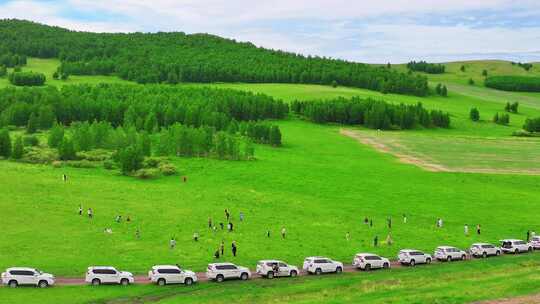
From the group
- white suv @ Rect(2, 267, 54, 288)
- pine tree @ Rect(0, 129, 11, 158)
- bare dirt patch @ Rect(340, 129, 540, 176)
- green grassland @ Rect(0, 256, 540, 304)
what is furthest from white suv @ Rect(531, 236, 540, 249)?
pine tree @ Rect(0, 129, 11, 158)

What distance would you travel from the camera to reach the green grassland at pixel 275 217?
46000 mm

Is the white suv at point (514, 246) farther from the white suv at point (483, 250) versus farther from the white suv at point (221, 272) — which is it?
the white suv at point (221, 272)

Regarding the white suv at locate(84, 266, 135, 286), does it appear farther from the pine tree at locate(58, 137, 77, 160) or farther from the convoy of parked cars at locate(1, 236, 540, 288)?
the pine tree at locate(58, 137, 77, 160)

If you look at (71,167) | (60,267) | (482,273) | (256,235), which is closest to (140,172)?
(71,167)

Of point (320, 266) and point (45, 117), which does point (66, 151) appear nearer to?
point (45, 117)

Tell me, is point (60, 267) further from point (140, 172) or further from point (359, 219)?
point (140, 172)

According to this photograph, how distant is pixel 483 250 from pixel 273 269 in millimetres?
23286

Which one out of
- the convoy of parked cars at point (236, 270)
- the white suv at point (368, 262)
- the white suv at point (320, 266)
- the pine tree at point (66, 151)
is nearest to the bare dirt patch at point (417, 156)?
the convoy of parked cars at point (236, 270)

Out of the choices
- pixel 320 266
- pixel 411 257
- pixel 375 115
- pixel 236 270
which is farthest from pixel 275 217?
pixel 375 115

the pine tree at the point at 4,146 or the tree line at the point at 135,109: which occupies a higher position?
the tree line at the point at 135,109

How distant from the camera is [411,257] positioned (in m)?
56.8

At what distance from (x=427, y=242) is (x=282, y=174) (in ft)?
134

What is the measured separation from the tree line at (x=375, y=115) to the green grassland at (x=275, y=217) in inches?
2371

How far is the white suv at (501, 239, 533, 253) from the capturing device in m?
62.9
